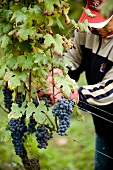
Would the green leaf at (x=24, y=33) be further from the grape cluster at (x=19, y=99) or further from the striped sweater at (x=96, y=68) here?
the striped sweater at (x=96, y=68)

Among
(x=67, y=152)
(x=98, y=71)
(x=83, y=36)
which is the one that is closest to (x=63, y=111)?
(x=98, y=71)

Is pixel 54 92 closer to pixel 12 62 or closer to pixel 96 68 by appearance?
pixel 12 62

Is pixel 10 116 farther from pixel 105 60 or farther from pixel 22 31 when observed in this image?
pixel 105 60

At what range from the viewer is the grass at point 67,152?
14.6 feet

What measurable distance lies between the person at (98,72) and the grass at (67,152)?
2.80 ft

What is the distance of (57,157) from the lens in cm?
484

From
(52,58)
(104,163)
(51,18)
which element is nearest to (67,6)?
(51,18)

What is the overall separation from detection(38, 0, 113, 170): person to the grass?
85cm

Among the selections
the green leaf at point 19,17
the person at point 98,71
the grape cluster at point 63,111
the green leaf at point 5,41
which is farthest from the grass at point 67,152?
the green leaf at point 19,17

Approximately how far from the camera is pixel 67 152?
516cm

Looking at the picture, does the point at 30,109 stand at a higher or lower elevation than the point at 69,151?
higher

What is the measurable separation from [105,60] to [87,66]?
252mm

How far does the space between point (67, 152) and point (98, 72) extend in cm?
245

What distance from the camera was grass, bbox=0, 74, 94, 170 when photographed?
4449 millimetres
